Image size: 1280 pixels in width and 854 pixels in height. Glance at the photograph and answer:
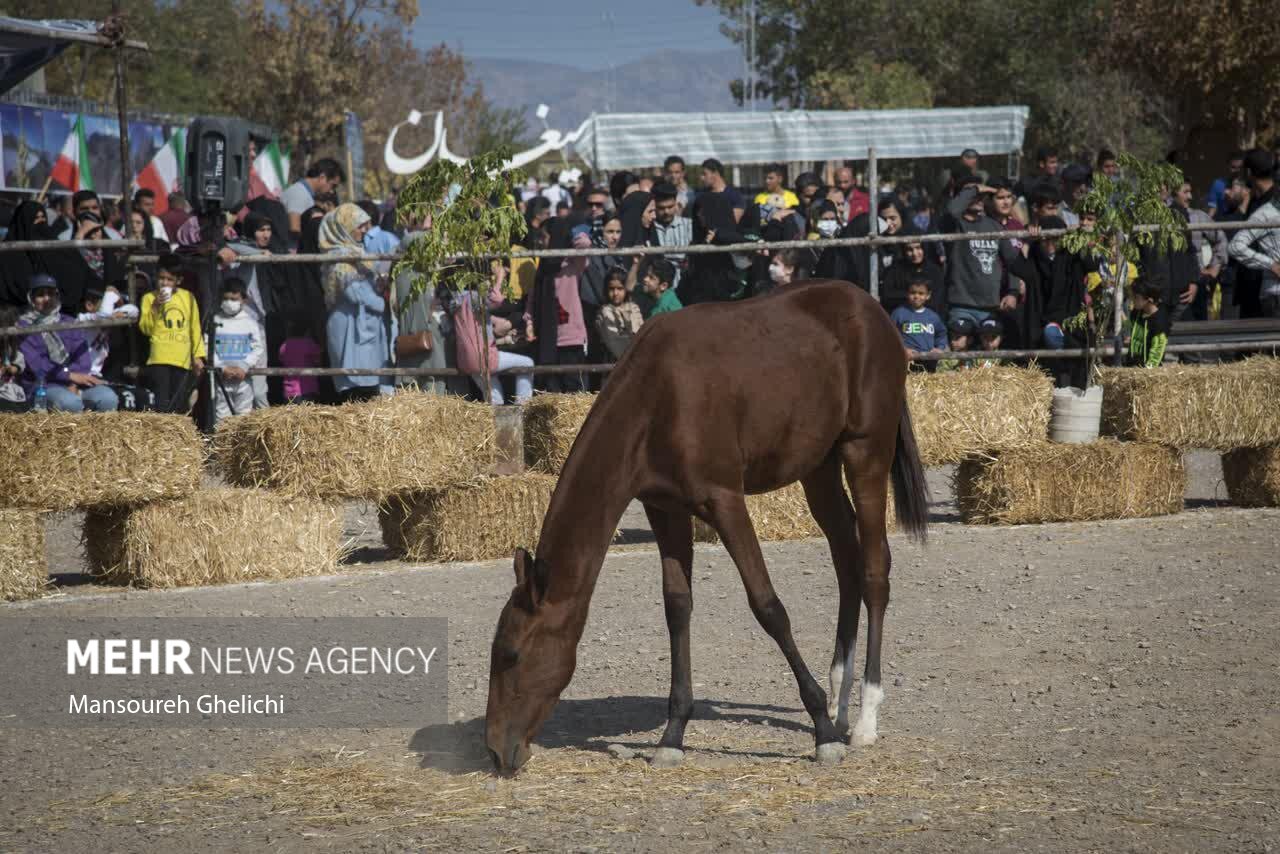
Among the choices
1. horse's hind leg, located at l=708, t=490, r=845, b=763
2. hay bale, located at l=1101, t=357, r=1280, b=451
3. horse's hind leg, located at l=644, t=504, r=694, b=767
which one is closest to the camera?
horse's hind leg, located at l=708, t=490, r=845, b=763

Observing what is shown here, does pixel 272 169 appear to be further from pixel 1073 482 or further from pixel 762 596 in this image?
pixel 762 596

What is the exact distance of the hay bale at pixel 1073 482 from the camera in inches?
434

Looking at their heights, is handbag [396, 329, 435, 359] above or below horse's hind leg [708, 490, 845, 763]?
above

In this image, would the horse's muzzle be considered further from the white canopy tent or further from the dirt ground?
the white canopy tent

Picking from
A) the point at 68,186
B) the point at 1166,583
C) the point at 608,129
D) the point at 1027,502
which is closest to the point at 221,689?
the point at 1166,583

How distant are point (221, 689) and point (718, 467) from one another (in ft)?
9.17

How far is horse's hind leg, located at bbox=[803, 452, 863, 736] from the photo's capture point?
21.6 ft

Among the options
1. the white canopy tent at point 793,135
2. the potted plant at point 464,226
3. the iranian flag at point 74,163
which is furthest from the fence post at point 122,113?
the iranian flag at point 74,163

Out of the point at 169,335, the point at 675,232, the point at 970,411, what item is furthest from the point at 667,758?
the point at 675,232

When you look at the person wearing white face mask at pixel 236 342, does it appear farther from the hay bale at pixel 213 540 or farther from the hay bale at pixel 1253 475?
the hay bale at pixel 1253 475

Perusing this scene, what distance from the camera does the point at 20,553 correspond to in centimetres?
936

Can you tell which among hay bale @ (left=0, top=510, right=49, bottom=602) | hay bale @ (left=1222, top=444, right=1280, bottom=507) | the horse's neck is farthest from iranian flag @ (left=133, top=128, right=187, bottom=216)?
the horse's neck

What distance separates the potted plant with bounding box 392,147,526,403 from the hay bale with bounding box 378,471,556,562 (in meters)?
1.17

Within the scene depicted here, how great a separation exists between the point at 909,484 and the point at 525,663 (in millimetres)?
2196
